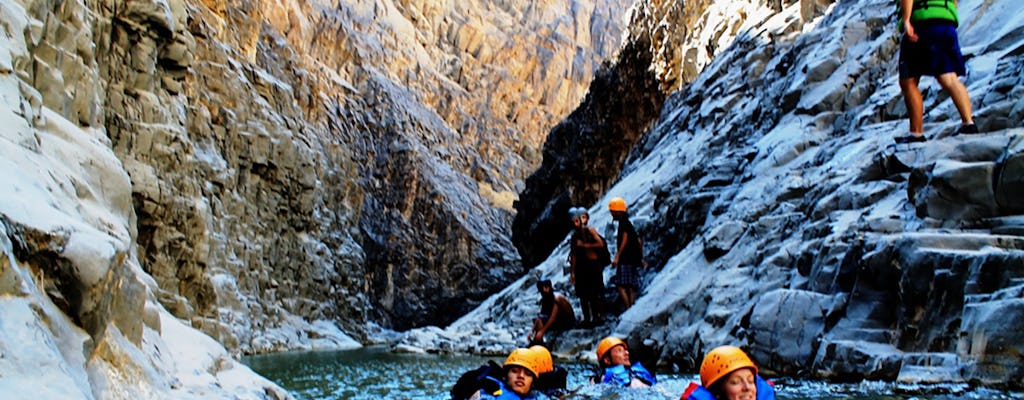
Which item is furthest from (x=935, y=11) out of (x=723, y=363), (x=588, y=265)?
(x=588, y=265)

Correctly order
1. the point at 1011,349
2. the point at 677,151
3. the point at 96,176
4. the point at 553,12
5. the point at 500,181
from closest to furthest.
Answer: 1. the point at 1011,349
2. the point at 96,176
3. the point at 677,151
4. the point at 500,181
5. the point at 553,12

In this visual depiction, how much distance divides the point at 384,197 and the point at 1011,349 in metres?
40.5

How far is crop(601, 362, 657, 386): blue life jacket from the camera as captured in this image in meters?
5.97

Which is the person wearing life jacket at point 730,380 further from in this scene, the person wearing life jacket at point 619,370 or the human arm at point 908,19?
the human arm at point 908,19

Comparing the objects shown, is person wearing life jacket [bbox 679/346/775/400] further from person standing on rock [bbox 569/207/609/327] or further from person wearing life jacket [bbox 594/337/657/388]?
person standing on rock [bbox 569/207/609/327]

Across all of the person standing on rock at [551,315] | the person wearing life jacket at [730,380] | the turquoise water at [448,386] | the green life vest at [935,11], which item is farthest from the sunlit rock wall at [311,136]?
the green life vest at [935,11]

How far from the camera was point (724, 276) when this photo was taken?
869cm

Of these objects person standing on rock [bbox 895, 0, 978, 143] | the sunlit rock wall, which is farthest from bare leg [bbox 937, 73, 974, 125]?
the sunlit rock wall

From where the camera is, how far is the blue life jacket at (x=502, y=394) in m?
5.01

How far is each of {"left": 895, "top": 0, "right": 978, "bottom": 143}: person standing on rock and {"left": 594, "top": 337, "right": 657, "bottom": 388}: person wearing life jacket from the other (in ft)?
12.2

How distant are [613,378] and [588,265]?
17.3 feet

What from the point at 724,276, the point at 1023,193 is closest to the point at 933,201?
the point at 1023,193

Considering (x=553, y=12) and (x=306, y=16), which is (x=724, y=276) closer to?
(x=306, y=16)

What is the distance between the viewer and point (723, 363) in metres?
3.62
